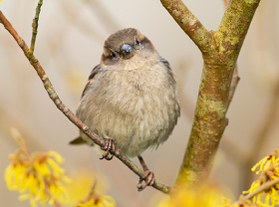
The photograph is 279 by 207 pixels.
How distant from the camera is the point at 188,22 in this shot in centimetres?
152

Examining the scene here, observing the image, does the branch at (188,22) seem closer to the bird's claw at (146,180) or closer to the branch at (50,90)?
Answer: the branch at (50,90)

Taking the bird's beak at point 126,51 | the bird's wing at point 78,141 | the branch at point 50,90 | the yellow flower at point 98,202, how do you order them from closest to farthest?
the branch at point 50,90 → the yellow flower at point 98,202 → the bird's beak at point 126,51 → the bird's wing at point 78,141

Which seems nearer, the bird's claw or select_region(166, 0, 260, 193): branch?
select_region(166, 0, 260, 193): branch

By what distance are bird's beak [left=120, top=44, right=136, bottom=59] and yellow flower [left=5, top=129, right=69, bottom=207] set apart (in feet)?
4.16

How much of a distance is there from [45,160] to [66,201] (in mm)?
221

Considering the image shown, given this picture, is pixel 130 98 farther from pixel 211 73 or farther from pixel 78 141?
pixel 78 141

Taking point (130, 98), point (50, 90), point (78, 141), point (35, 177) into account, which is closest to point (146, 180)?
point (130, 98)

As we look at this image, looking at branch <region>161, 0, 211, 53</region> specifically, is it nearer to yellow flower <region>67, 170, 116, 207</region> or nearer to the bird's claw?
yellow flower <region>67, 170, 116, 207</region>

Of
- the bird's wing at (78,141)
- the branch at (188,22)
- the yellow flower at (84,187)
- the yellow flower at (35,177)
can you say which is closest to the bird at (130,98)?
the yellow flower at (84,187)

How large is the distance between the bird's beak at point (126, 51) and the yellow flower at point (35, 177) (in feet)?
4.16

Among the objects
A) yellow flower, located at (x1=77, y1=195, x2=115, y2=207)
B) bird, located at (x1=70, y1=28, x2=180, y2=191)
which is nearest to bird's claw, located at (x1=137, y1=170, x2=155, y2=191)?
bird, located at (x1=70, y1=28, x2=180, y2=191)

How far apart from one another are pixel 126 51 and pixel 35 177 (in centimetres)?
141

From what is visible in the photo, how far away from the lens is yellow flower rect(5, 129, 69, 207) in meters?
1.47

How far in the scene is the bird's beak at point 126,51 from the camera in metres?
2.61
